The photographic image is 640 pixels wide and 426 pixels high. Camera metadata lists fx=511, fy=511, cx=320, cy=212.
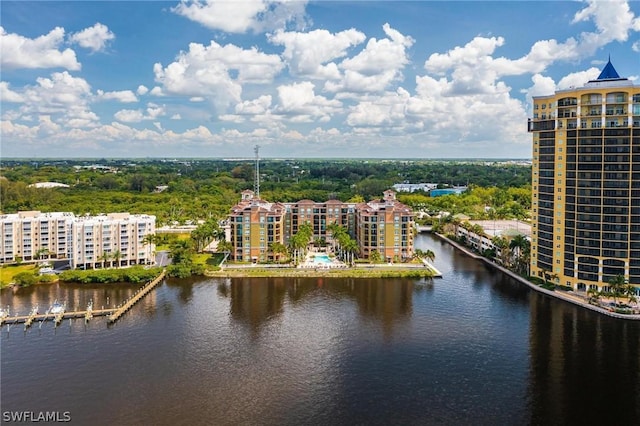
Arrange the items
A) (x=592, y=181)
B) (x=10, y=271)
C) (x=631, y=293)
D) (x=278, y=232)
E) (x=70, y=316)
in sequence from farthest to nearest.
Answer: (x=278, y=232) → (x=10, y=271) → (x=592, y=181) → (x=631, y=293) → (x=70, y=316)

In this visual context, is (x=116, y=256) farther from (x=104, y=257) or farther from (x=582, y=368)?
(x=582, y=368)

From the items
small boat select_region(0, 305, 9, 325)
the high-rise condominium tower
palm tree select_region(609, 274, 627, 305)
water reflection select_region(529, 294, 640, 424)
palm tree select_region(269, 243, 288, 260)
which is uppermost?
the high-rise condominium tower

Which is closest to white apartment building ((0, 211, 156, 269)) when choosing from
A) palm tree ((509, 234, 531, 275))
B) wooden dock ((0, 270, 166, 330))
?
wooden dock ((0, 270, 166, 330))

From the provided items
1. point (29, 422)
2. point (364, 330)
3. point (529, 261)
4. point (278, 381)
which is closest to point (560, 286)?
point (529, 261)

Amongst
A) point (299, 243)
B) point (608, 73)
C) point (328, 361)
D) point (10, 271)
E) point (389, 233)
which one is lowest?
point (328, 361)

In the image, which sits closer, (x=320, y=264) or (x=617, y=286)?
(x=617, y=286)

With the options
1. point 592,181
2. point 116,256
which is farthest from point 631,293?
point 116,256

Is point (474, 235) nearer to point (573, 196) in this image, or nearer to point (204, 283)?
point (573, 196)

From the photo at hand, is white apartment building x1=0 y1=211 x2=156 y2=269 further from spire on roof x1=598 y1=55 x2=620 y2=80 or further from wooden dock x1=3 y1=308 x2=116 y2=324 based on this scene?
spire on roof x1=598 y1=55 x2=620 y2=80
